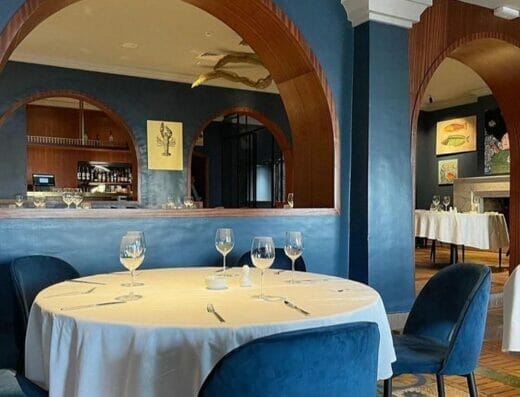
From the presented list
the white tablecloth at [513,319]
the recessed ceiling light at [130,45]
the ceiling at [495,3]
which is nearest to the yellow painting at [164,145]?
the recessed ceiling light at [130,45]

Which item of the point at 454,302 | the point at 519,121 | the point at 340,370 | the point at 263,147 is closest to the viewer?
the point at 340,370

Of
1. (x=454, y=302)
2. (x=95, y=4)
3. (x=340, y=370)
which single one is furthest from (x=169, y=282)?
(x=95, y=4)

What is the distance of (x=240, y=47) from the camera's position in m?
6.89

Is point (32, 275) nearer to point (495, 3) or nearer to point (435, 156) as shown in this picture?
point (495, 3)

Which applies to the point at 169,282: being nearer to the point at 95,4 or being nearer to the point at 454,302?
the point at 454,302

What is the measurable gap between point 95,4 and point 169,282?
417 centimetres

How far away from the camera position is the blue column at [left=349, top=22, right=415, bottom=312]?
4.23m

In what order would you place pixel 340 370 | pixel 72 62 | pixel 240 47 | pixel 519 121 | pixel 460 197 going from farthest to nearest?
1. pixel 460 197
2. pixel 72 62
3. pixel 240 47
4. pixel 519 121
5. pixel 340 370

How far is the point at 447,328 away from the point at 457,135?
32.1 ft

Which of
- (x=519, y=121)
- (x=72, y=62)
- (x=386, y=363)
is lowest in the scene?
(x=386, y=363)

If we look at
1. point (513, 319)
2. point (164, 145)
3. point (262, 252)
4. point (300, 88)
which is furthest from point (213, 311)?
point (164, 145)

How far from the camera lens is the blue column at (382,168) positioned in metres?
4.23

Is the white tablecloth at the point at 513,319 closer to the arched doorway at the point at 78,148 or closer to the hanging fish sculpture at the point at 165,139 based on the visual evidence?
the hanging fish sculpture at the point at 165,139

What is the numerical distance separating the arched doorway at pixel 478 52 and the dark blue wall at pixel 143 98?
437 centimetres
